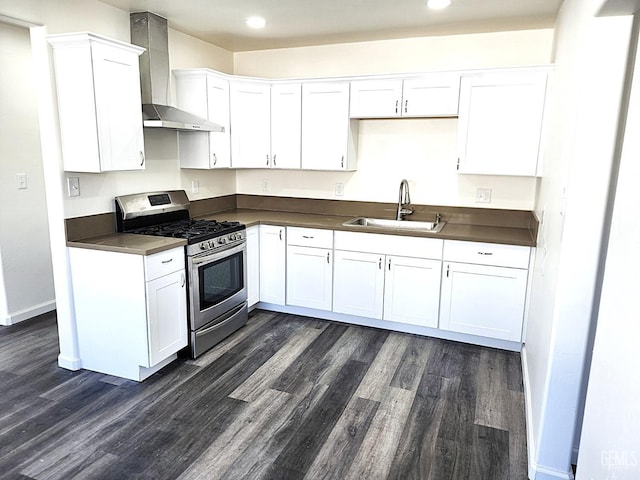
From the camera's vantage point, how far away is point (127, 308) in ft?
9.23

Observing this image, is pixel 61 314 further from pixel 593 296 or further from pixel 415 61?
pixel 415 61

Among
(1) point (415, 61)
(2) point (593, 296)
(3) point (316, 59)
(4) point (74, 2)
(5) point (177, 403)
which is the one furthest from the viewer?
(3) point (316, 59)

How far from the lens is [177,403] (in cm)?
265

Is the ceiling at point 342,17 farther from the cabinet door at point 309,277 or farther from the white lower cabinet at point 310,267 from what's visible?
the cabinet door at point 309,277

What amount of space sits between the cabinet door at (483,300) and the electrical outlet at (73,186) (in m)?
2.66

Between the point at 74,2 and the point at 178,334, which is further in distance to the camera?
the point at 178,334

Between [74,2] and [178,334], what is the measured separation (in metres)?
2.25

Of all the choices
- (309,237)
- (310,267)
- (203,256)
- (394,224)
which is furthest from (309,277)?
(203,256)

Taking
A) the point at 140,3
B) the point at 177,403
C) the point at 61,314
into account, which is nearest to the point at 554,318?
the point at 177,403

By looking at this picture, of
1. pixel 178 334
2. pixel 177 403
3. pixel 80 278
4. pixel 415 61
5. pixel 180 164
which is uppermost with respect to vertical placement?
pixel 415 61

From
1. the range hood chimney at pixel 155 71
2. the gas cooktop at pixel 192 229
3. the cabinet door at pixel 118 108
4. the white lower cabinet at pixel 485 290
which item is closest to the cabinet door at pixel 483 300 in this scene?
the white lower cabinet at pixel 485 290

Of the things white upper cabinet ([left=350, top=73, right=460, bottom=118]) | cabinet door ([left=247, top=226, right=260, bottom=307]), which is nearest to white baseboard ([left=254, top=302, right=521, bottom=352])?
cabinet door ([left=247, top=226, right=260, bottom=307])

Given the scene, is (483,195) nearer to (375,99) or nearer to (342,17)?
(375,99)

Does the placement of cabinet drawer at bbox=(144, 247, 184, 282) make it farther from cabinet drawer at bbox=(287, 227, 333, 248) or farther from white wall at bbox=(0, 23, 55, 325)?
white wall at bbox=(0, 23, 55, 325)
